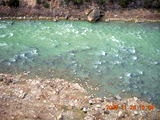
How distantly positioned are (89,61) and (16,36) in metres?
6.93

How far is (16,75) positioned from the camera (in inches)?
746

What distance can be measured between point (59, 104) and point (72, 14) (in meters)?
14.4

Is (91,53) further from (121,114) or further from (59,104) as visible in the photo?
(121,114)

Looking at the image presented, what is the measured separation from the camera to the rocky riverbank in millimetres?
15453

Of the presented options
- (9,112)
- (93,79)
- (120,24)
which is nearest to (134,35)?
(120,24)

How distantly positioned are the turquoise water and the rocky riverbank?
995mm

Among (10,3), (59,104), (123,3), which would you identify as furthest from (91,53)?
(10,3)

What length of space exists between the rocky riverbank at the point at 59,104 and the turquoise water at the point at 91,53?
995mm

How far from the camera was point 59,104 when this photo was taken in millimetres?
16250

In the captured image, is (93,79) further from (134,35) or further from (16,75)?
(134,35)

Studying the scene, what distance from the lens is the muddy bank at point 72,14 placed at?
28141 millimetres
